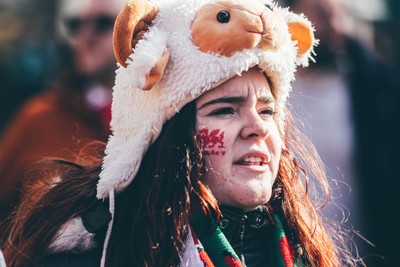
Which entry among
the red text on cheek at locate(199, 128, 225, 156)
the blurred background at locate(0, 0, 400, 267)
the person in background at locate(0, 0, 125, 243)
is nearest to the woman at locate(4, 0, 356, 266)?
the red text on cheek at locate(199, 128, 225, 156)

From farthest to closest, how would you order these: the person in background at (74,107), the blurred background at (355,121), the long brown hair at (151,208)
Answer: the blurred background at (355,121) < the person in background at (74,107) < the long brown hair at (151,208)

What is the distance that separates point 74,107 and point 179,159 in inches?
70.3

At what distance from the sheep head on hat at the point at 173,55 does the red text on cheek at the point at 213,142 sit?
0.13 m

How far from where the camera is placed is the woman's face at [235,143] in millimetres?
3295

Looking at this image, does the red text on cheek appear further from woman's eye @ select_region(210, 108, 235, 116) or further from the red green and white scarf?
the red green and white scarf

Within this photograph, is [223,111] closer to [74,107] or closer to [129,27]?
[129,27]

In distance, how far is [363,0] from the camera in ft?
23.2

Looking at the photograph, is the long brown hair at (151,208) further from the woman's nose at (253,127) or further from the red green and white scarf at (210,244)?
the woman's nose at (253,127)

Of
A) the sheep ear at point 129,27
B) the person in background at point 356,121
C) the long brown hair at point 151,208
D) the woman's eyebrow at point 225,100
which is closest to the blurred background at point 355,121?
the person in background at point 356,121

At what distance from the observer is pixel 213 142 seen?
3.29 m

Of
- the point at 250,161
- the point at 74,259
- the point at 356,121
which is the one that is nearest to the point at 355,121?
the point at 356,121

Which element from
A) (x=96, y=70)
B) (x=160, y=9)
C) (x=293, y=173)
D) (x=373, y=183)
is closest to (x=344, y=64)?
(x=373, y=183)

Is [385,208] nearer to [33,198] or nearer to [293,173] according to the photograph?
[293,173]

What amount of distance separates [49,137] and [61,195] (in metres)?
1.44
